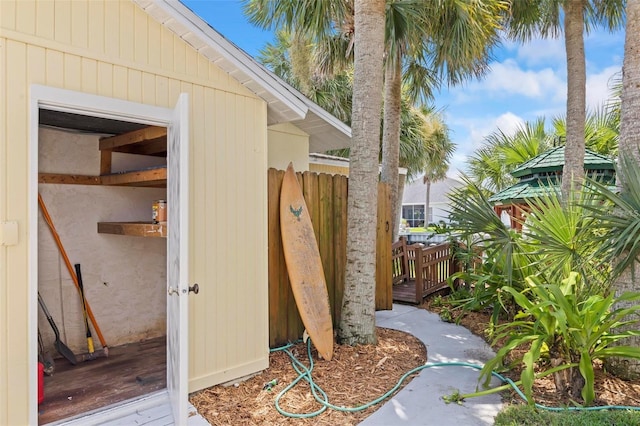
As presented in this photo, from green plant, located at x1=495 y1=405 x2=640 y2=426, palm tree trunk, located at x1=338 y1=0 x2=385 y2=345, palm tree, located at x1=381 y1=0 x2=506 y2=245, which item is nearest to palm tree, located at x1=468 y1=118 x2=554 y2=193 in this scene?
palm tree, located at x1=381 y1=0 x2=506 y2=245

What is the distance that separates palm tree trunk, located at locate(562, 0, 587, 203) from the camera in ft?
19.9

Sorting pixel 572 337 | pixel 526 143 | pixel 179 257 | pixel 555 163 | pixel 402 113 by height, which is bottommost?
pixel 572 337

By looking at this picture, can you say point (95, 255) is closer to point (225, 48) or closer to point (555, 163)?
point (225, 48)

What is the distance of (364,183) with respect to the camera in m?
4.39

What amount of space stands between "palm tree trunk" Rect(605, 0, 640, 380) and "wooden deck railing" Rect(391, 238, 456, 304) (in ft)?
10.2

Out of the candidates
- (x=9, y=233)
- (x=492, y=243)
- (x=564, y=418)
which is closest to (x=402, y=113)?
(x=492, y=243)

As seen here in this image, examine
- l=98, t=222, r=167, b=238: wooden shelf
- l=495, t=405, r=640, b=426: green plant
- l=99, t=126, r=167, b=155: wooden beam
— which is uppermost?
l=99, t=126, r=167, b=155: wooden beam

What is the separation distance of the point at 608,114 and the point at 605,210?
8.89 m

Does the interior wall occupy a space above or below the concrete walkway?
above

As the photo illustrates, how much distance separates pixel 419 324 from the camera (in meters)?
5.37

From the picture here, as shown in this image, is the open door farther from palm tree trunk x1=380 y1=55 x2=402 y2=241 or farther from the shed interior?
palm tree trunk x1=380 y1=55 x2=402 y2=241

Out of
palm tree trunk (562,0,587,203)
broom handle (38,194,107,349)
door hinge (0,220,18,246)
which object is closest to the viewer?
door hinge (0,220,18,246)

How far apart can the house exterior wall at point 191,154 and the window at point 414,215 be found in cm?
3157

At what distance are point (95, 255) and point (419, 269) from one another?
461 cm
